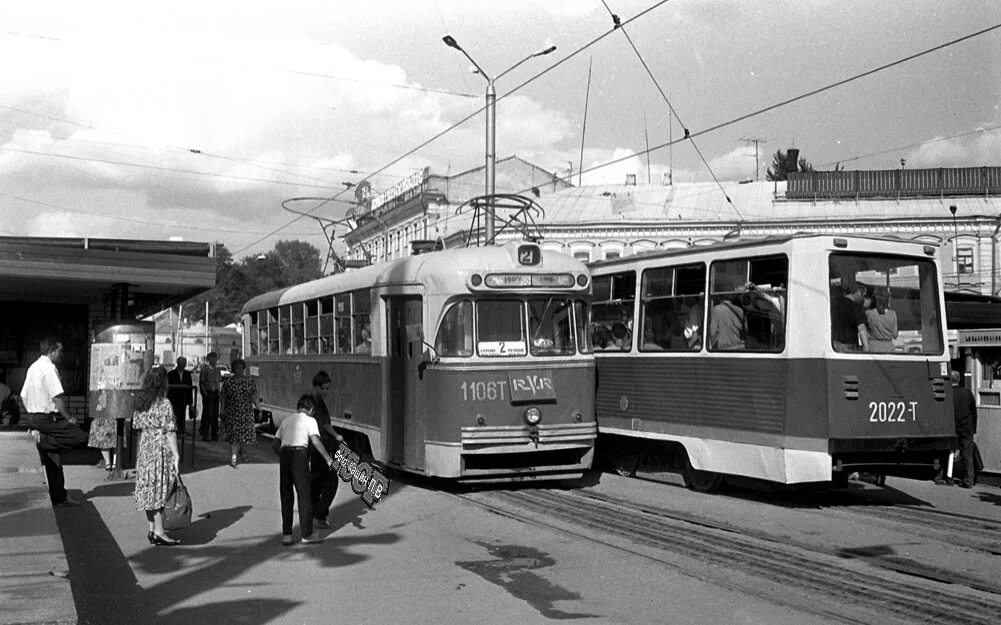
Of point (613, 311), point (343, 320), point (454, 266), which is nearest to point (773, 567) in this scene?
point (454, 266)

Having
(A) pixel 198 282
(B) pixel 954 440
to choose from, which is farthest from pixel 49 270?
(B) pixel 954 440

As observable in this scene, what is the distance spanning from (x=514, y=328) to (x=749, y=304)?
287 centimetres

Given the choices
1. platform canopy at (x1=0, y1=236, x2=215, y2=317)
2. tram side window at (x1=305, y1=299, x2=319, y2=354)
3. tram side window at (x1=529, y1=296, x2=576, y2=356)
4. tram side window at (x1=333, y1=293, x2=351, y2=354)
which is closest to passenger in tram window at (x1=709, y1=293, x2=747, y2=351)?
tram side window at (x1=529, y1=296, x2=576, y2=356)

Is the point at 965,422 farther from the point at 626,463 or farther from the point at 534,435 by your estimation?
the point at 534,435

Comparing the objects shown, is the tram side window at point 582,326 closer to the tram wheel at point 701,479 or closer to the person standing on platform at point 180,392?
the tram wheel at point 701,479

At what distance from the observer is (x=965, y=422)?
48.3ft

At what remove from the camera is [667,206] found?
58.2 m

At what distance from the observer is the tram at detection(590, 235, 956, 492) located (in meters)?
11.7

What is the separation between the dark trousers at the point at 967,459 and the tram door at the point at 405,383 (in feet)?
23.8

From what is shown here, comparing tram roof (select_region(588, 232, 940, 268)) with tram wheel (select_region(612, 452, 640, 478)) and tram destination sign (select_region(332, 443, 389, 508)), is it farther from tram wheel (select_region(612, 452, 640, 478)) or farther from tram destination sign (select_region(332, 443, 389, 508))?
tram destination sign (select_region(332, 443, 389, 508))

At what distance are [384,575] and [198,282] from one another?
6.92 metres

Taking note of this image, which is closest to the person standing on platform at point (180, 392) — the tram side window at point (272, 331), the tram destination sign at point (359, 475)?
the tram side window at point (272, 331)

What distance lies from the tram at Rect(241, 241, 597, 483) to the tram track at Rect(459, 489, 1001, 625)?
45.2 inches

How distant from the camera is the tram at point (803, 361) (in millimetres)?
11719
